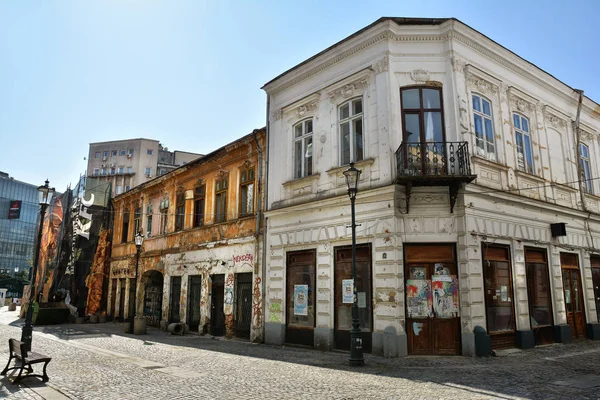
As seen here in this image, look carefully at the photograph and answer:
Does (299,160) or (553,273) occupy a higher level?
(299,160)

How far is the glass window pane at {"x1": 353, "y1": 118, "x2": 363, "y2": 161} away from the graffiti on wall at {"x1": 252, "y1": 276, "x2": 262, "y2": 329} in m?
5.90

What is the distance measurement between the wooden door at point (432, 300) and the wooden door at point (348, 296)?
1139mm

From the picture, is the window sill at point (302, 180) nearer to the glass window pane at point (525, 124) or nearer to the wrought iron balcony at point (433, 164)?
the wrought iron balcony at point (433, 164)

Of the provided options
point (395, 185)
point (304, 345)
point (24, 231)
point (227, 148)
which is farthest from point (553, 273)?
point (24, 231)

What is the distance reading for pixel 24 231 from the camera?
10325 cm

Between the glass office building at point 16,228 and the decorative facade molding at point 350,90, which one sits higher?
the glass office building at point 16,228

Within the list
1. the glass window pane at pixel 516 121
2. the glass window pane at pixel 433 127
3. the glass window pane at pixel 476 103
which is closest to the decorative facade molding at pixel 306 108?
the glass window pane at pixel 433 127

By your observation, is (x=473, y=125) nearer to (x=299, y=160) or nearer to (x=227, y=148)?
(x=299, y=160)

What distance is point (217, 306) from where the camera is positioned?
61.1 ft

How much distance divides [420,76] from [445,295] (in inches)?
244

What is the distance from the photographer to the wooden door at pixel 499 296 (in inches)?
473

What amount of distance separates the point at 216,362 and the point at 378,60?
947 cm

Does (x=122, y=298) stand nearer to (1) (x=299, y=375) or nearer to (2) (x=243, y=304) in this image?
(2) (x=243, y=304)

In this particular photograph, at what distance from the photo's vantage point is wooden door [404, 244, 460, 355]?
11422 millimetres
